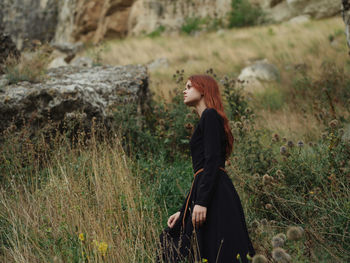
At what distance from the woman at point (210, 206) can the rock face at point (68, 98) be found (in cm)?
212

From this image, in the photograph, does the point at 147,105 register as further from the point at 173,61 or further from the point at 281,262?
the point at 173,61

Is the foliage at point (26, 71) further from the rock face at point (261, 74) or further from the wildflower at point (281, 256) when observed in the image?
the rock face at point (261, 74)

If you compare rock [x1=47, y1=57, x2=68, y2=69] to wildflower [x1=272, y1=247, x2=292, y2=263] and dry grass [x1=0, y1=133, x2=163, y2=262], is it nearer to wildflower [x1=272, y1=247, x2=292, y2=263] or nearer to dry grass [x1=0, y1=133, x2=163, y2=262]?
dry grass [x1=0, y1=133, x2=163, y2=262]

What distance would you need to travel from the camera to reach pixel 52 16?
22766 mm

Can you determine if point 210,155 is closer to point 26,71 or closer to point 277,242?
point 277,242

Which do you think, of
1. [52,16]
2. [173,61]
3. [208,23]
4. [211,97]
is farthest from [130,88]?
[52,16]

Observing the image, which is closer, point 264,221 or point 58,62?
point 264,221

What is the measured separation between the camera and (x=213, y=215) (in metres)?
2.20

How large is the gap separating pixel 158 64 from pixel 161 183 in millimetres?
9497

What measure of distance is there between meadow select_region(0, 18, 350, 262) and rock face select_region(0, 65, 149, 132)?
10.2 inches

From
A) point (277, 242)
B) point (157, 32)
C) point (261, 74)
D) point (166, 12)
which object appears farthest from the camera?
point (166, 12)

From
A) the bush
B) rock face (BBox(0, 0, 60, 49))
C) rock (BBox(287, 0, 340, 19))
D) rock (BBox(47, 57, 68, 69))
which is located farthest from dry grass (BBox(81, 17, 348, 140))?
rock face (BBox(0, 0, 60, 49))

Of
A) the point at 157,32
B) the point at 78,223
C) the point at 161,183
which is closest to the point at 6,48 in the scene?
the point at 161,183

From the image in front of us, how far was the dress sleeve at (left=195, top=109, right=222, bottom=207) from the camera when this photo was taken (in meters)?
2.18
